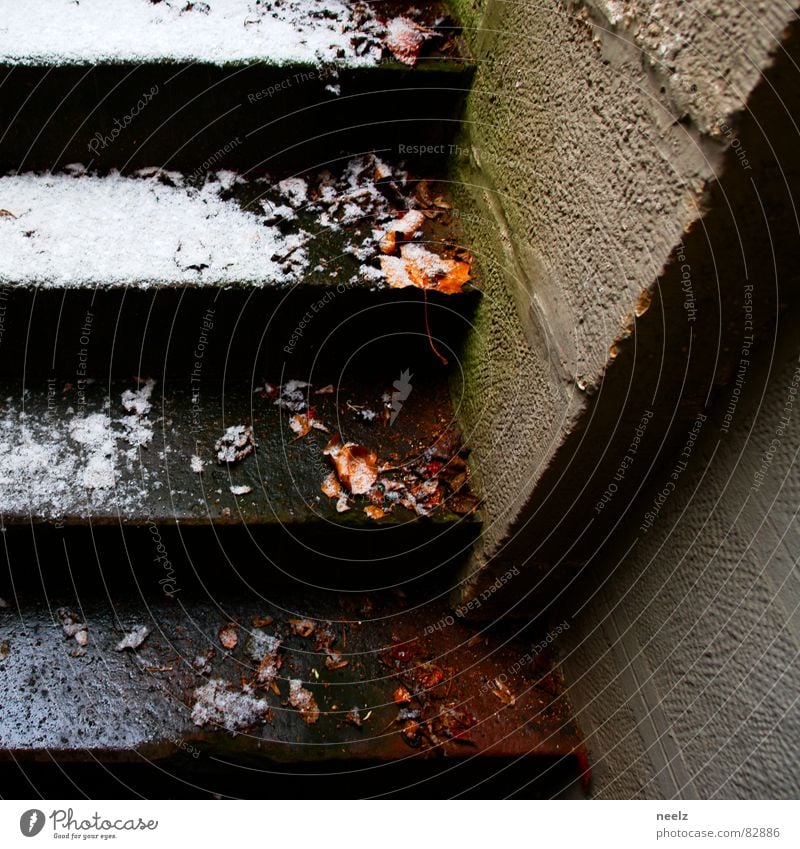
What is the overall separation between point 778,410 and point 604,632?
524 mm

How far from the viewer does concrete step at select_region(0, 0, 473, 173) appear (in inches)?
46.2

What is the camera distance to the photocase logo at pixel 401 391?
124 cm

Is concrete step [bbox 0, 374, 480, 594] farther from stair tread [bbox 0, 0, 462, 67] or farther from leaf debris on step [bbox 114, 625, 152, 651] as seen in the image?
stair tread [bbox 0, 0, 462, 67]

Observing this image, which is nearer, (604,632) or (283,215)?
(604,632)

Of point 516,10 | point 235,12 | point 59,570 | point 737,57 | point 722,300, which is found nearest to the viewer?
point 737,57

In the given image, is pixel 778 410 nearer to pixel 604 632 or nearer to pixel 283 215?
pixel 604 632

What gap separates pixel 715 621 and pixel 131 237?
3.60ft

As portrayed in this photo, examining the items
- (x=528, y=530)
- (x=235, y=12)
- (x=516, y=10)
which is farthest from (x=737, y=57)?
(x=235, y=12)

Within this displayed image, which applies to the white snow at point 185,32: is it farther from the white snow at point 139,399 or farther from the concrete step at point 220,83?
the white snow at point 139,399

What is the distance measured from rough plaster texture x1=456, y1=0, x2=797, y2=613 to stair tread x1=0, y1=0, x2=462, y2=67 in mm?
251

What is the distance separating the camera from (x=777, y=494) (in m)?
0.73

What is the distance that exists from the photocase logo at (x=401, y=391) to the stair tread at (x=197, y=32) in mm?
576
